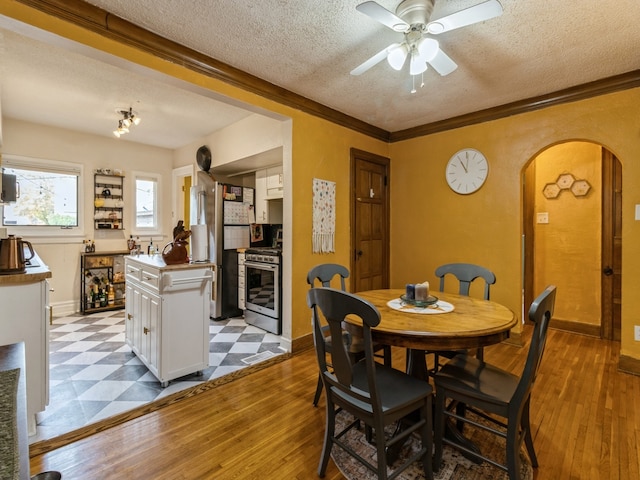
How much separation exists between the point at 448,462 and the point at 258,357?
74.1 inches

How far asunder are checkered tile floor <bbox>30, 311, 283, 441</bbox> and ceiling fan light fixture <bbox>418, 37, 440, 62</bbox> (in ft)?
9.08

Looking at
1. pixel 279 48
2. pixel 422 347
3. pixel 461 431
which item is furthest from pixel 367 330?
pixel 279 48

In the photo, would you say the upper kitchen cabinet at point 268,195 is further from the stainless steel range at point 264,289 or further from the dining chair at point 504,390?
the dining chair at point 504,390

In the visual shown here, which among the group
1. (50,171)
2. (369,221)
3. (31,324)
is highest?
(50,171)

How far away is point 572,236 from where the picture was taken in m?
3.77

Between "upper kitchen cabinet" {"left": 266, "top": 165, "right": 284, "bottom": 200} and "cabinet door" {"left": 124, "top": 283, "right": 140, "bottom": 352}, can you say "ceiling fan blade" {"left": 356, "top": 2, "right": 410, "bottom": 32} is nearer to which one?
"upper kitchen cabinet" {"left": 266, "top": 165, "right": 284, "bottom": 200}

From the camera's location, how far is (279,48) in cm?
234

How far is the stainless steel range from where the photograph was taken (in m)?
3.62

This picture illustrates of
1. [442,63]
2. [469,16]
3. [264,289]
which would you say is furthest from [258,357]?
[469,16]

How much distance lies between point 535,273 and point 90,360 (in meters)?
5.08

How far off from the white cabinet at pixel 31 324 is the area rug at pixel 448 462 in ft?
5.87

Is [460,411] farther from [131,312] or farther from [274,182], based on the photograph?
[274,182]

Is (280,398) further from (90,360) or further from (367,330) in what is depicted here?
(90,360)

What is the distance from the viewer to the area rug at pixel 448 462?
5.12ft
